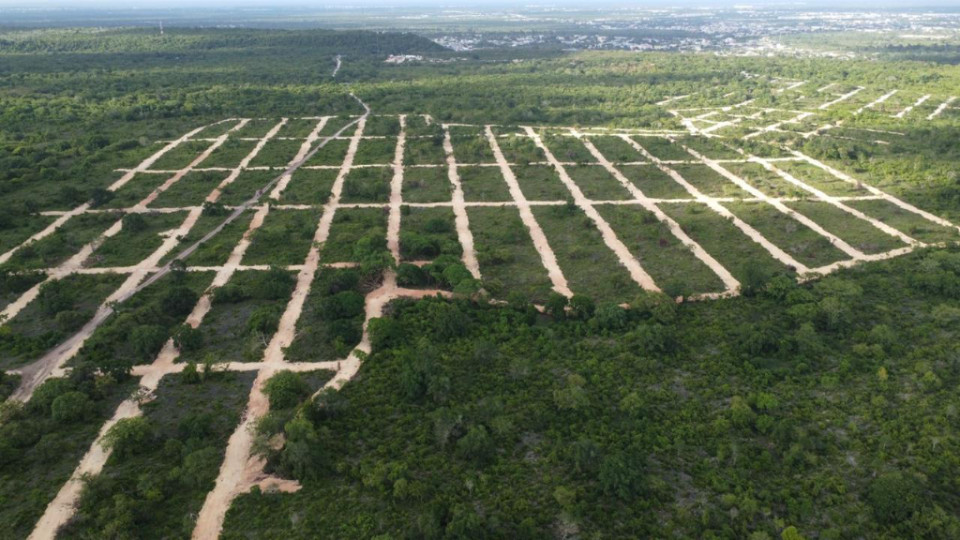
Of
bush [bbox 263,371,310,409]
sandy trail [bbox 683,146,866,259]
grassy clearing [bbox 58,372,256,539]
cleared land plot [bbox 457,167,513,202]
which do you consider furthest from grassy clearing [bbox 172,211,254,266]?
sandy trail [bbox 683,146,866,259]

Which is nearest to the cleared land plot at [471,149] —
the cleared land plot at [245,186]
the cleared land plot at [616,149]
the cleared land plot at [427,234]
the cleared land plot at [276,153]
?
the cleared land plot at [616,149]

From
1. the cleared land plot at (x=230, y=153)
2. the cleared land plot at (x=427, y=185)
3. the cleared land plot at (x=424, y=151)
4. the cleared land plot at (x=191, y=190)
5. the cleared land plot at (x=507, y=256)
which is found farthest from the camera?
the cleared land plot at (x=424, y=151)

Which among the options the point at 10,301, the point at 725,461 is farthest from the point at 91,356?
the point at 725,461

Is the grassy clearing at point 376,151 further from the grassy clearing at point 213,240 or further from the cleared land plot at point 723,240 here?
the cleared land plot at point 723,240

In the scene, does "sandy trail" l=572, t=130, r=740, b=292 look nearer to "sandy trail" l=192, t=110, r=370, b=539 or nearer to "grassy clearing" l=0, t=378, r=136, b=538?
"sandy trail" l=192, t=110, r=370, b=539

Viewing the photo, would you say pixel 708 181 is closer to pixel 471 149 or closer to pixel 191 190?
pixel 471 149

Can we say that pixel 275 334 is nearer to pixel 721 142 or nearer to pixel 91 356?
pixel 91 356
